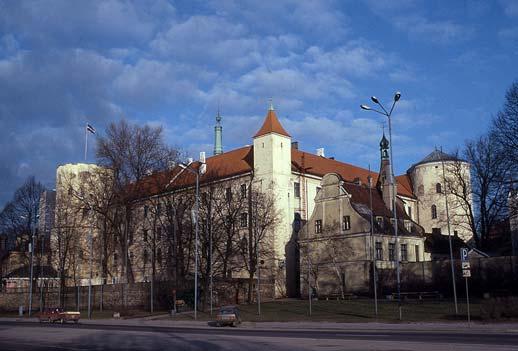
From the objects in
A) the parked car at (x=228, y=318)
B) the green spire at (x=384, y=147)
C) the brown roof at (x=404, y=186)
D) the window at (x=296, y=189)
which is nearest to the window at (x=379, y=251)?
the window at (x=296, y=189)

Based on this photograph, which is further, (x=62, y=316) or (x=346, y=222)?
(x=346, y=222)

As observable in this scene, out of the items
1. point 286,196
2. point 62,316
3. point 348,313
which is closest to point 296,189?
point 286,196

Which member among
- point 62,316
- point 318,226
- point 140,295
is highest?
point 318,226

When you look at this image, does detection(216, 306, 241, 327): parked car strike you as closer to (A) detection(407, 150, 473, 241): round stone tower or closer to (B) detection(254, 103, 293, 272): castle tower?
(B) detection(254, 103, 293, 272): castle tower

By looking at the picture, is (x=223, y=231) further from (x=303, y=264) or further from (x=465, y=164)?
(x=465, y=164)

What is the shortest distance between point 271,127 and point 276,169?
5.54 metres

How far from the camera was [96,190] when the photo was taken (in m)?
65.8

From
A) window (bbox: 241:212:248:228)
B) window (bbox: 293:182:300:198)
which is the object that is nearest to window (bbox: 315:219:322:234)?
window (bbox: 293:182:300:198)

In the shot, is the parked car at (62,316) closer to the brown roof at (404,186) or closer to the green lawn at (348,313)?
the green lawn at (348,313)

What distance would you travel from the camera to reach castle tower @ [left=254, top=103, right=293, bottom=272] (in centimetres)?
7544

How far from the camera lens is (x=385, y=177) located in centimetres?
8194

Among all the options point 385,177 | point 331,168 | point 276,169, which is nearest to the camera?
point 276,169

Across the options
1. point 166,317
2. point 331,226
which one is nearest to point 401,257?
point 331,226

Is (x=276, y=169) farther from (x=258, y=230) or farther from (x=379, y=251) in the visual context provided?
(x=379, y=251)
